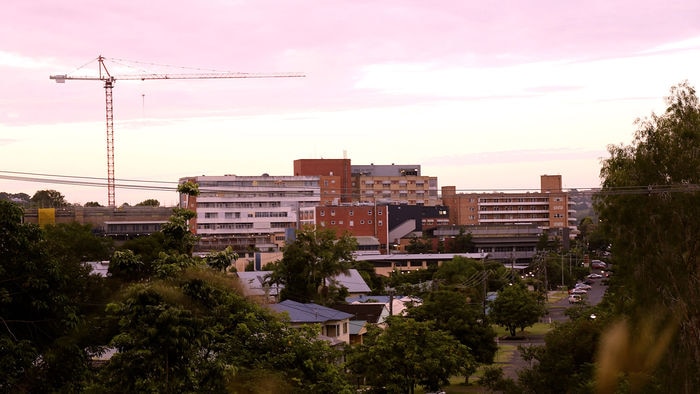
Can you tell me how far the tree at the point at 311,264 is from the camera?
6116 centimetres

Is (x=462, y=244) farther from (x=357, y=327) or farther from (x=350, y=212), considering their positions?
(x=357, y=327)

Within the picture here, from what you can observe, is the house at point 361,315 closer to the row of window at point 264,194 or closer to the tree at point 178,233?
the tree at point 178,233

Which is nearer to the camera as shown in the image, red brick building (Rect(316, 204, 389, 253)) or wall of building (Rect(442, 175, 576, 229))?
red brick building (Rect(316, 204, 389, 253))

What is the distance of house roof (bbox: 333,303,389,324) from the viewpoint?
53.8 metres

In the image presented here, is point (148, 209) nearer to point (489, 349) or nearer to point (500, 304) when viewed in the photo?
point (500, 304)

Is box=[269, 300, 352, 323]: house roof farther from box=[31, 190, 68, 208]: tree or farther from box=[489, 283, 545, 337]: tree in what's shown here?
box=[31, 190, 68, 208]: tree

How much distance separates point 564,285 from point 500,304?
44.0 metres

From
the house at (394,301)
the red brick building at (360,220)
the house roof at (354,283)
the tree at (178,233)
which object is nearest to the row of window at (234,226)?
the red brick building at (360,220)

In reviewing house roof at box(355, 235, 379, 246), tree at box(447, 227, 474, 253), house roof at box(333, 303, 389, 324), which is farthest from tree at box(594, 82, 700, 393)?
tree at box(447, 227, 474, 253)

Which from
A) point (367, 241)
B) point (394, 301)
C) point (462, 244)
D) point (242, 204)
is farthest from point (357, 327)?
point (242, 204)

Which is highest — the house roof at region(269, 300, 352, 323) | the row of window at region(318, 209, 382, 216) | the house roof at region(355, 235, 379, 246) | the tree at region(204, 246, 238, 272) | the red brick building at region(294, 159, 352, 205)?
the red brick building at region(294, 159, 352, 205)

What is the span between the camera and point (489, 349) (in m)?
48.6

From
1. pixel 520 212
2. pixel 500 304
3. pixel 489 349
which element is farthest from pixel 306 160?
pixel 489 349

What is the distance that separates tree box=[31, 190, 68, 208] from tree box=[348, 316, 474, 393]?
366 feet
